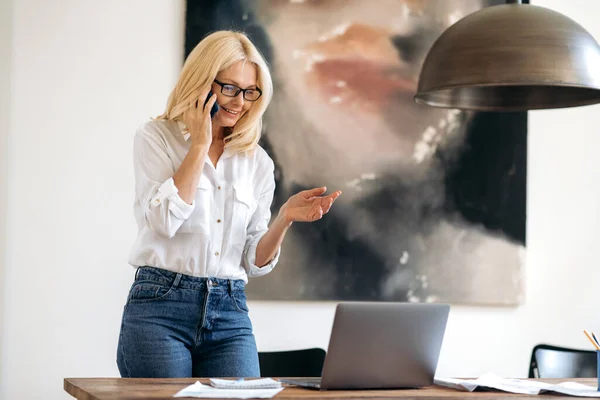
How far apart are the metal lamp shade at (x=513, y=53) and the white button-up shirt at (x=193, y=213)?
660 mm

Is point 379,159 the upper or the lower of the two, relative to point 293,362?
upper

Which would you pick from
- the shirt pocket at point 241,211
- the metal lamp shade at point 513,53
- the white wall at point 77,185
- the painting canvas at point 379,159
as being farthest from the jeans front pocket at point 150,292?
the painting canvas at point 379,159

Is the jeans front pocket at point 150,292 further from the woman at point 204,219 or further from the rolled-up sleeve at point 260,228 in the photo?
the rolled-up sleeve at point 260,228

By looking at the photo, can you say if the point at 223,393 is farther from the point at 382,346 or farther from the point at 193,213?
the point at 193,213

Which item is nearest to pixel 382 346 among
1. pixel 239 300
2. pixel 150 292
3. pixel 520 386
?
pixel 520 386

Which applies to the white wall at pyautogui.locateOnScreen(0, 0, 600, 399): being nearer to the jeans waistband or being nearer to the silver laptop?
the jeans waistband

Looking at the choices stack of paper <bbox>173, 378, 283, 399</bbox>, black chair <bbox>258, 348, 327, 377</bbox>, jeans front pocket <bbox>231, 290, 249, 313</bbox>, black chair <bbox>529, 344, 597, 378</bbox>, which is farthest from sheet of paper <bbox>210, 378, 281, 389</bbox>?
black chair <bbox>529, 344, 597, 378</bbox>

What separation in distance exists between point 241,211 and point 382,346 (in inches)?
30.2

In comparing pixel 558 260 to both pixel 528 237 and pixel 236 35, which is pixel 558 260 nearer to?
pixel 528 237

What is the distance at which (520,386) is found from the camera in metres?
2.24

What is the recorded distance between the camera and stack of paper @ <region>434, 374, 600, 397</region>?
2.15m

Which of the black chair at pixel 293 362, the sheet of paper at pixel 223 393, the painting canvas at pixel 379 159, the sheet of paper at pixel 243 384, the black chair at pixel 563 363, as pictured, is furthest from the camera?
the painting canvas at pixel 379 159

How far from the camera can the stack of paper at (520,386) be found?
2.15 meters

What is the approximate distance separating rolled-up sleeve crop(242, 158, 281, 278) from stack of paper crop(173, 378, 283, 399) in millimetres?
632
